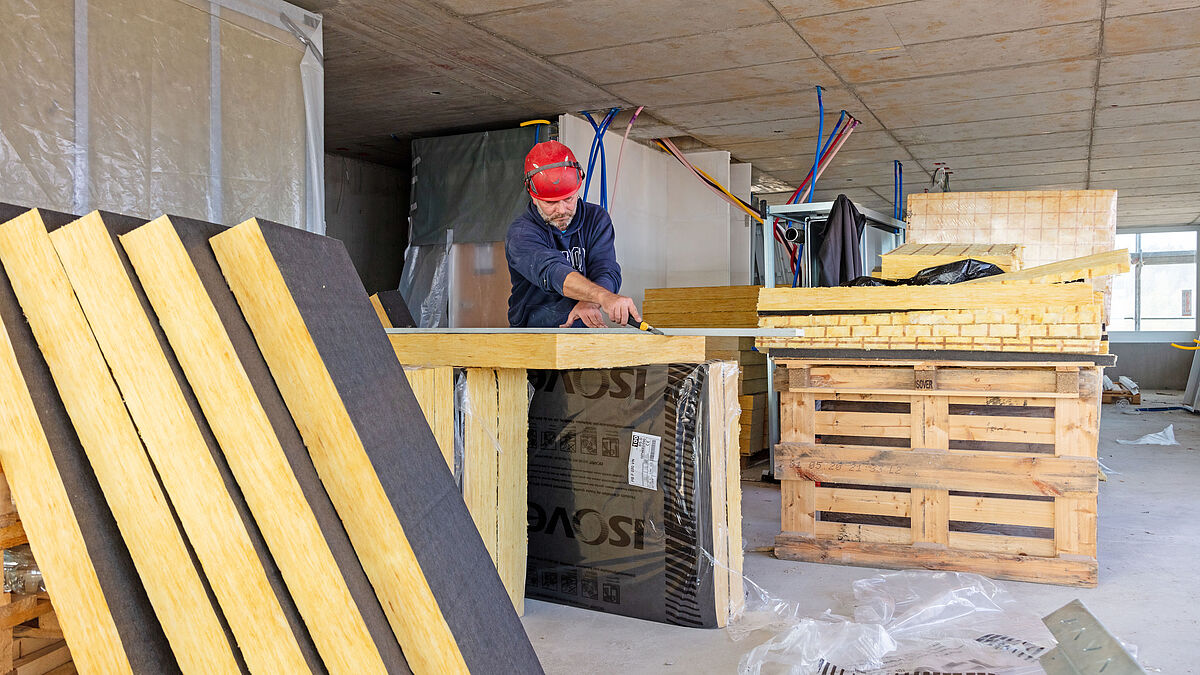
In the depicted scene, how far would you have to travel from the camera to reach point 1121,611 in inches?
141

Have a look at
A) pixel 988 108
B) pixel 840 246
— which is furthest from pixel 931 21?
pixel 988 108

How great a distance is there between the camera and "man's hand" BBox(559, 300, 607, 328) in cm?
400

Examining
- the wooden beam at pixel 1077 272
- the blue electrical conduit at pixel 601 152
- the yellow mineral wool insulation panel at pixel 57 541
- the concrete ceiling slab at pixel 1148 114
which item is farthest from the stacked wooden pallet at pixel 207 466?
the concrete ceiling slab at pixel 1148 114

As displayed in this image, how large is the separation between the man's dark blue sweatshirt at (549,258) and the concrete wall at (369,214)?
5.83 metres

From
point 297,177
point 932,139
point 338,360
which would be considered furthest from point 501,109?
point 338,360

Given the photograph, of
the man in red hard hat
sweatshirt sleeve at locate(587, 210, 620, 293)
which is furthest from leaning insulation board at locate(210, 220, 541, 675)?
sweatshirt sleeve at locate(587, 210, 620, 293)

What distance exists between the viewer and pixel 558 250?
14.1 feet

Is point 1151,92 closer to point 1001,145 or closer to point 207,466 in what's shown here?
point 1001,145

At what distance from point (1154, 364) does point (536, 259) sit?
17362mm

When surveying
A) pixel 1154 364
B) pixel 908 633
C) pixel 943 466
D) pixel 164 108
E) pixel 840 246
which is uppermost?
pixel 164 108

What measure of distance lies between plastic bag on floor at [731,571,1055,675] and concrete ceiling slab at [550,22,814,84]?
3.53 m

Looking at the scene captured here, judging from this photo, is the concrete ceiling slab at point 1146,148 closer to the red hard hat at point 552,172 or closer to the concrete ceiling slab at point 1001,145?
the concrete ceiling slab at point 1001,145

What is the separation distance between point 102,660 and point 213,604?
7.5 inches

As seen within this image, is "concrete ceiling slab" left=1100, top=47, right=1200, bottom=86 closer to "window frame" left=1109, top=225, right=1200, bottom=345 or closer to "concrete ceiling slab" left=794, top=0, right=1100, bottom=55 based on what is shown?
"concrete ceiling slab" left=794, top=0, right=1100, bottom=55
